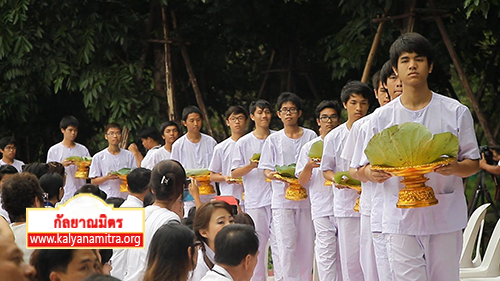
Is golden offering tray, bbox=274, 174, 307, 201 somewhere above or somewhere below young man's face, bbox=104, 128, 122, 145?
below

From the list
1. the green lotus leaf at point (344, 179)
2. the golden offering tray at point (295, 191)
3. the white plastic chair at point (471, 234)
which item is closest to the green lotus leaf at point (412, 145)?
the green lotus leaf at point (344, 179)

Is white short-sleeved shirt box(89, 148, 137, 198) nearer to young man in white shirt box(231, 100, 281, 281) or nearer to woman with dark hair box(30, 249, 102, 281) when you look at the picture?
young man in white shirt box(231, 100, 281, 281)

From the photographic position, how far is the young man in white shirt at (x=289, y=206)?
25.2ft

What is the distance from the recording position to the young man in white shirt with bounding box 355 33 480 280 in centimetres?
425

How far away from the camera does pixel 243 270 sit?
399cm

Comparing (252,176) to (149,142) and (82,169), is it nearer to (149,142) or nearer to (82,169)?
(149,142)

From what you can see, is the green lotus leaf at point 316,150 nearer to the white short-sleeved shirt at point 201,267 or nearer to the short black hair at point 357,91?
the short black hair at point 357,91

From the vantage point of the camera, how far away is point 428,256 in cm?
430

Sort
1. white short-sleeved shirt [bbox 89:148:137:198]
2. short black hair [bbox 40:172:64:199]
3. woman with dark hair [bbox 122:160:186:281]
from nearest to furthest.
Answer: woman with dark hair [bbox 122:160:186:281], short black hair [bbox 40:172:64:199], white short-sleeved shirt [bbox 89:148:137:198]

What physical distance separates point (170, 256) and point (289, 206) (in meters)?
4.28

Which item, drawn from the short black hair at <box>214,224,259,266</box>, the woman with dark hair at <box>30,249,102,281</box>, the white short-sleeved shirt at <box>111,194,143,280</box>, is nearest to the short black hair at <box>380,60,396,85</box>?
the short black hair at <box>214,224,259,266</box>

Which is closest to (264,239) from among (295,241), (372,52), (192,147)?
(295,241)

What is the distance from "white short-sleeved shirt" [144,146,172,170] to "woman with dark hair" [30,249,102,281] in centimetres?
703

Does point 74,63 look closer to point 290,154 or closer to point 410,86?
point 290,154
